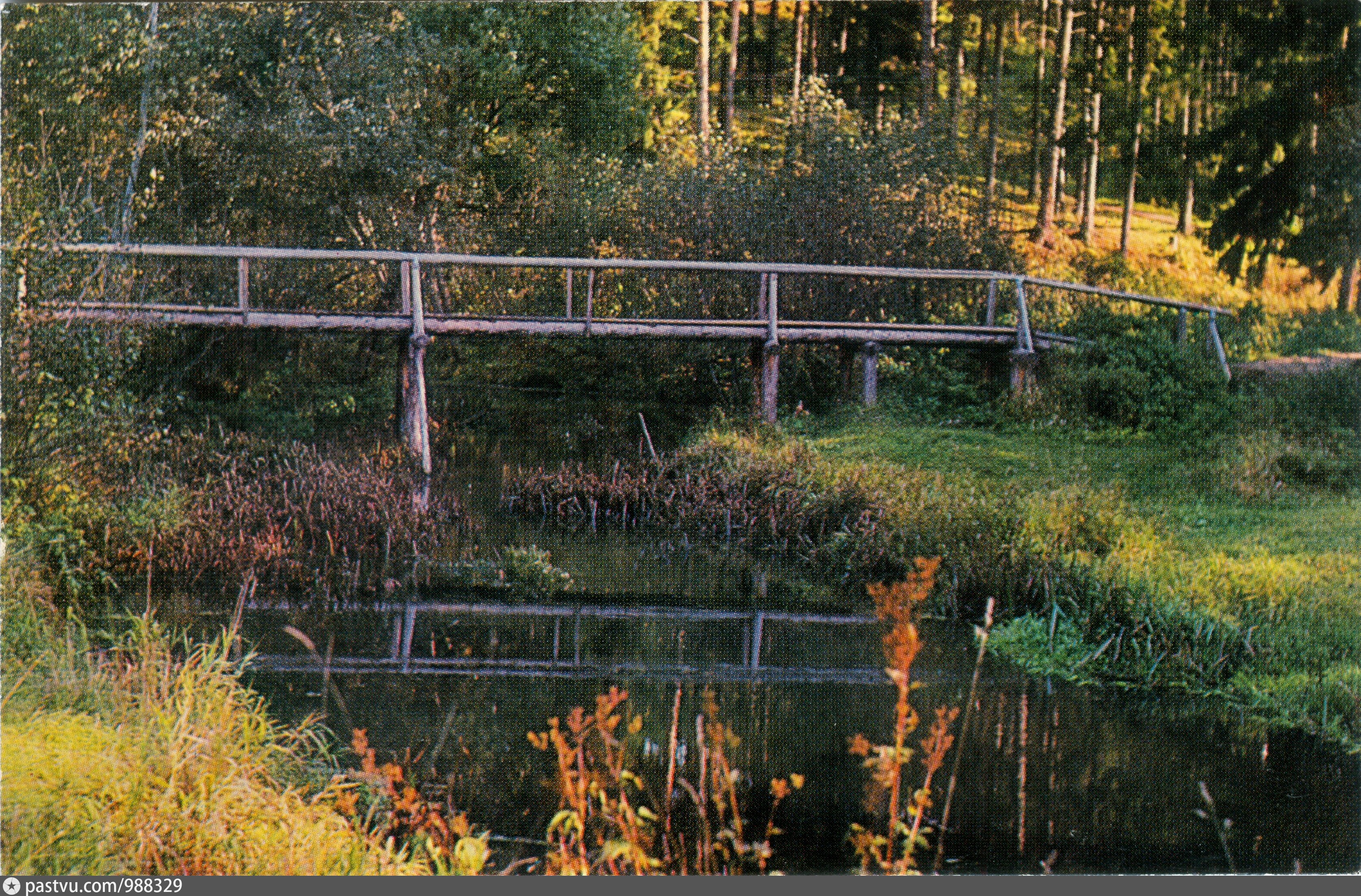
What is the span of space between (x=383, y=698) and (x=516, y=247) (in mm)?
2668

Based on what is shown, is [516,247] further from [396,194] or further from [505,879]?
[505,879]

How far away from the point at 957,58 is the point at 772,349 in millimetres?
2999

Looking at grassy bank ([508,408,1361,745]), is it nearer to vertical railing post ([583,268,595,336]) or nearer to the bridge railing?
the bridge railing

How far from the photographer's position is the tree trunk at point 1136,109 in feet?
15.7

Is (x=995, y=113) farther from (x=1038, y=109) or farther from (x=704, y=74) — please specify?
(x=704, y=74)

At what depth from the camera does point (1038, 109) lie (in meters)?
5.41

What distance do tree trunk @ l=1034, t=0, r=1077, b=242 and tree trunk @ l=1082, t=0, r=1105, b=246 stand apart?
0.34ft

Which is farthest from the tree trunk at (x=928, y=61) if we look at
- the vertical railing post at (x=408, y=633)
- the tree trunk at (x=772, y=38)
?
the vertical railing post at (x=408, y=633)

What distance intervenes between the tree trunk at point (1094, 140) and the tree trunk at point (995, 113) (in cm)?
35

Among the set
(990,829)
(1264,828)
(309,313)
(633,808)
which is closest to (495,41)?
(309,313)

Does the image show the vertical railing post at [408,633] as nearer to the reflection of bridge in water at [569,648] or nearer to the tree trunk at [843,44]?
the reflection of bridge in water at [569,648]

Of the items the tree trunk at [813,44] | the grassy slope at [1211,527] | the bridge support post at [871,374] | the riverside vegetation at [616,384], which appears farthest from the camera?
the bridge support post at [871,374]

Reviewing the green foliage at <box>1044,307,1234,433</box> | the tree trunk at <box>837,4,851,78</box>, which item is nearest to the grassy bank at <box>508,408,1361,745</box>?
the green foliage at <box>1044,307,1234,433</box>

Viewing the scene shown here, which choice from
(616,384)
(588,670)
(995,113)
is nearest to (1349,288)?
(995,113)
